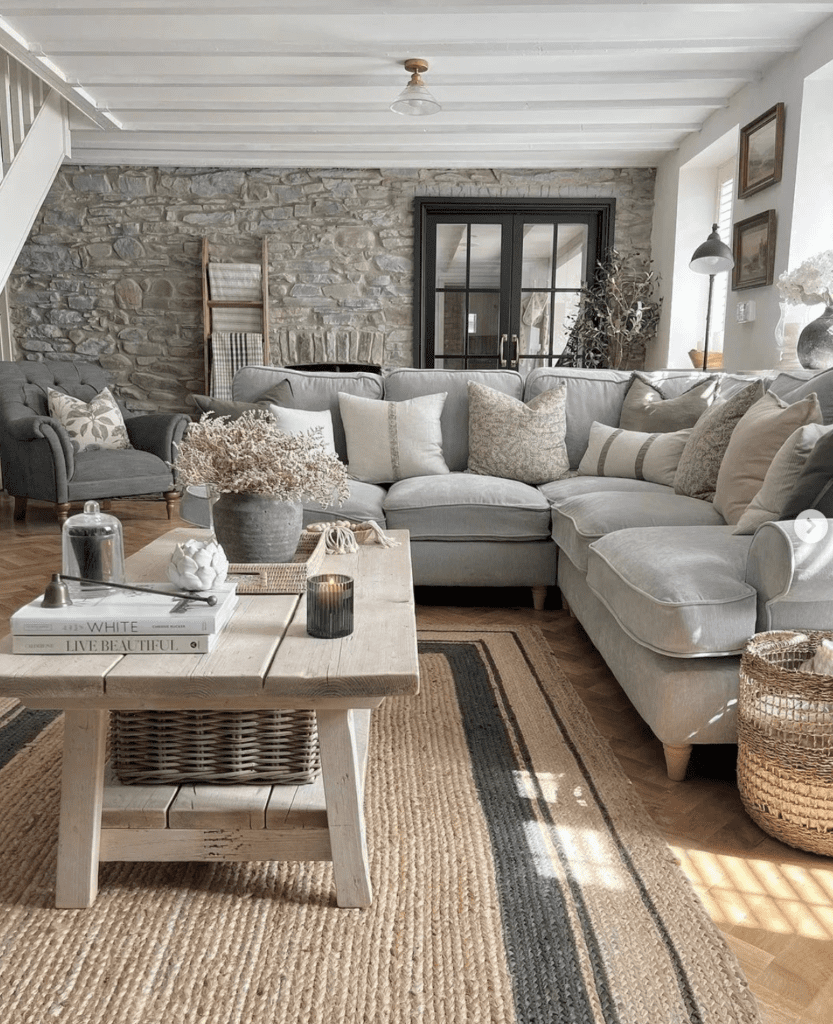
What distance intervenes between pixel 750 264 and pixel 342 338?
3.14m

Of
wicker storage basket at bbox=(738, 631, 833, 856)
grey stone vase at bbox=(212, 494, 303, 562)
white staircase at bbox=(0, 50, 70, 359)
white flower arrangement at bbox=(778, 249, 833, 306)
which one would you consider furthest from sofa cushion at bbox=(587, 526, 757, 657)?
white staircase at bbox=(0, 50, 70, 359)

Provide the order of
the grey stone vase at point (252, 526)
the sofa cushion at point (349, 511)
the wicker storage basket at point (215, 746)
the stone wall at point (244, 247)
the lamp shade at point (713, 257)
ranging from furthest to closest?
the stone wall at point (244, 247) → the lamp shade at point (713, 257) → the sofa cushion at point (349, 511) → the grey stone vase at point (252, 526) → the wicker storage basket at point (215, 746)

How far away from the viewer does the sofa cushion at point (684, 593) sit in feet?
6.00

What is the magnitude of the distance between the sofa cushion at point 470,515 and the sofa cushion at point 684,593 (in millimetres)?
864

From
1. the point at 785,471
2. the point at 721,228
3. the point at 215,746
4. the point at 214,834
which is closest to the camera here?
the point at 214,834

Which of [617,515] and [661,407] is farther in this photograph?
[661,407]

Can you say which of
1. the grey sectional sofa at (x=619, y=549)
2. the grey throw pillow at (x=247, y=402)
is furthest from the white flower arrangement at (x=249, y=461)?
the grey throw pillow at (x=247, y=402)

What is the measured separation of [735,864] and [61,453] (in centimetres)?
391

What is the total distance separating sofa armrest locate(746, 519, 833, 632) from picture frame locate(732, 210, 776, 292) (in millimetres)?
2936

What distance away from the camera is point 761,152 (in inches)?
174

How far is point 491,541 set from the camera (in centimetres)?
309

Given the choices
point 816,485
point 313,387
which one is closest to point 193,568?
point 816,485

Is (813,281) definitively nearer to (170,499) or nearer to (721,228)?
(721,228)

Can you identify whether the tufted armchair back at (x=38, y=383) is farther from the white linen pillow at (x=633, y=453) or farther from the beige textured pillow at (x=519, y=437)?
the white linen pillow at (x=633, y=453)
